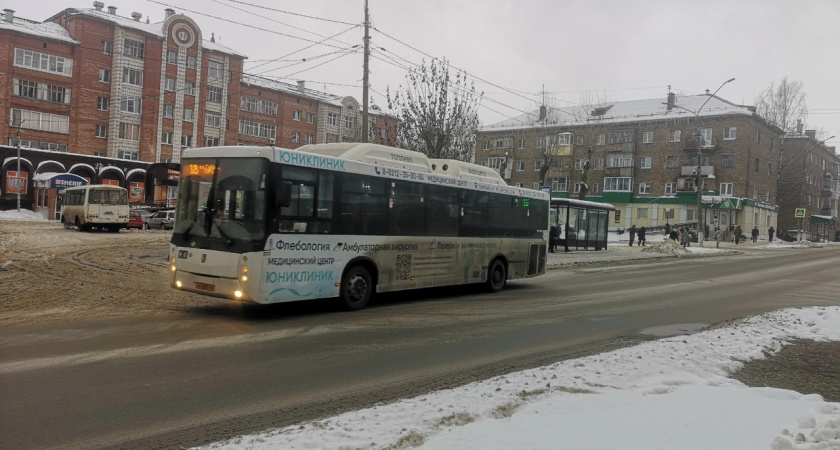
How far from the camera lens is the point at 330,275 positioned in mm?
10523

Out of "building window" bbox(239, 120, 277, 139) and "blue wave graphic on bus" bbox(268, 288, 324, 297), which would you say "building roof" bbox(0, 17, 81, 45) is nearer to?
"building window" bbox(239, 120, 277, 139)

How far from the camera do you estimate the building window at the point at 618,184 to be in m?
70.0

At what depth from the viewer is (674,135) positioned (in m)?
68.0

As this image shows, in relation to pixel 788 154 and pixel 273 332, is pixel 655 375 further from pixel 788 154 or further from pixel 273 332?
pixel 788 154

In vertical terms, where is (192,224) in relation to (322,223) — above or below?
below

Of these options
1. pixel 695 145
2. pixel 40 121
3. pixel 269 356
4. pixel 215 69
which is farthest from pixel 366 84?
pixel 695 145

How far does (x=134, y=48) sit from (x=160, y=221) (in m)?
23.1

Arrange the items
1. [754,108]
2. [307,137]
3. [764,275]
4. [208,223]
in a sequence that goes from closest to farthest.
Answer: [208,223] < [764,275] < [754,108] < [307,137]

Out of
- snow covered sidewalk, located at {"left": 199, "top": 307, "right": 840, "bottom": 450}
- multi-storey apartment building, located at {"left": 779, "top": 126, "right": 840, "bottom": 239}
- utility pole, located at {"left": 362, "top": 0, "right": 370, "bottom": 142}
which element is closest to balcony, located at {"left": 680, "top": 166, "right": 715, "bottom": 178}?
multi-storey apartment building, located at {"left": 779, "top": 126, "right": 840, "bottom": 239}

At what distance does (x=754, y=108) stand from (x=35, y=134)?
6899 cm

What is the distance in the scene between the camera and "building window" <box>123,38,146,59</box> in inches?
2080

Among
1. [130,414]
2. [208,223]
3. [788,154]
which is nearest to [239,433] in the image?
[130,414]

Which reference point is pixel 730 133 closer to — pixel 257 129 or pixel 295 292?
pixel 257 129

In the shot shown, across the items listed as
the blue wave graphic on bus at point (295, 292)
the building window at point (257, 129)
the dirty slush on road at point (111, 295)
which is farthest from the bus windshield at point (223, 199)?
the building window at point (257, 129)
